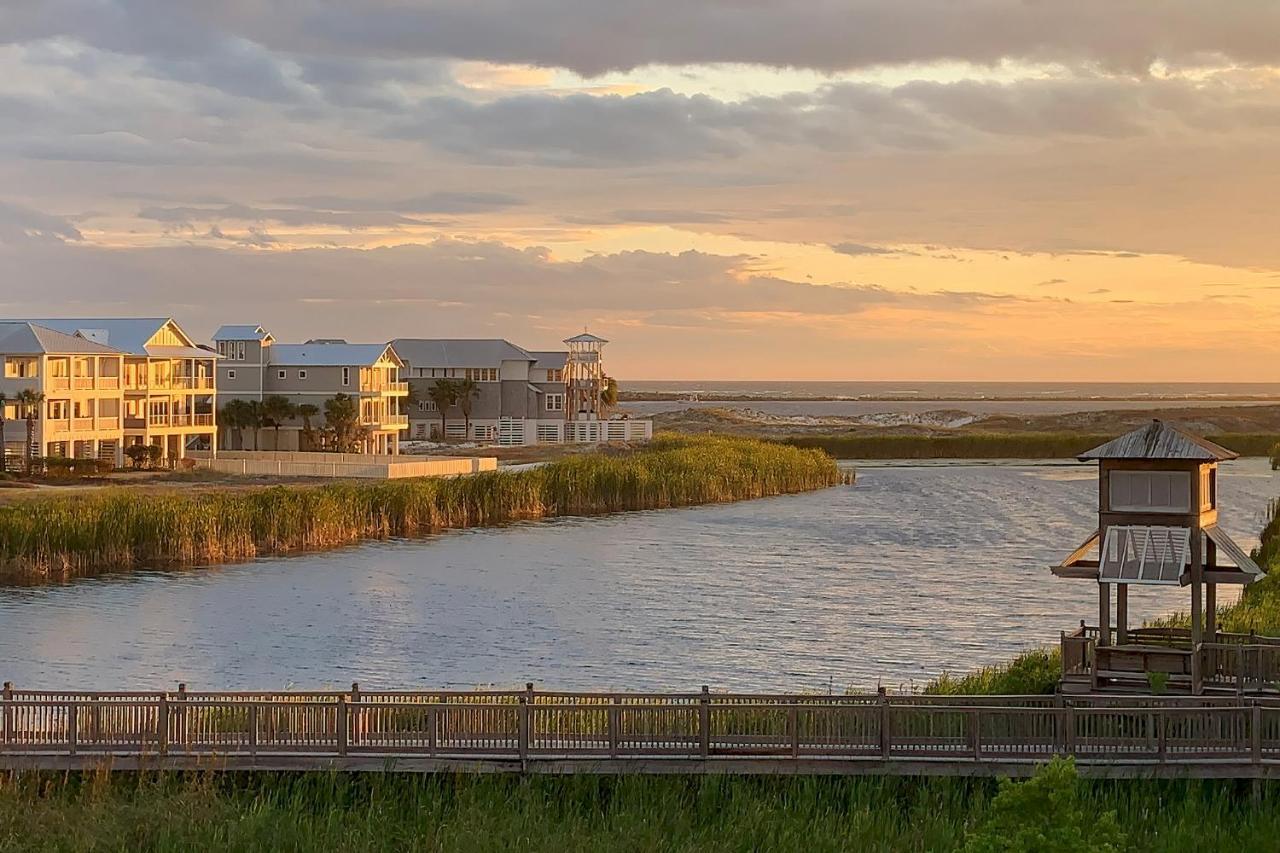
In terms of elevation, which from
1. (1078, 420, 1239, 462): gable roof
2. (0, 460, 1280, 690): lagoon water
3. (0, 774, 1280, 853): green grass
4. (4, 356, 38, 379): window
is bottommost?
(0, 460, 1280, 690): lagoon water

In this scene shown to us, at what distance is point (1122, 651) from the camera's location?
22.7 meters

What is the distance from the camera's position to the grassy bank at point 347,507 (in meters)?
48.8

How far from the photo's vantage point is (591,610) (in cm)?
4222

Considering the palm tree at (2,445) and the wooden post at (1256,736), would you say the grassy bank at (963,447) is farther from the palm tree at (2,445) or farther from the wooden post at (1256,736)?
the wooden post at (1256,736)

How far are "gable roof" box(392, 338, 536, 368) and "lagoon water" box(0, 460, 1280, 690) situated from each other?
43.3m

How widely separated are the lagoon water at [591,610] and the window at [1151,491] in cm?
918

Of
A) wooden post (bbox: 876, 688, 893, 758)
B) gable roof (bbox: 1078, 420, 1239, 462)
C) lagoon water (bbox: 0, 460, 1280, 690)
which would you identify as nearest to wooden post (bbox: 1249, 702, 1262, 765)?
gable roof (bbox: 1078, 420, 1239, 462)

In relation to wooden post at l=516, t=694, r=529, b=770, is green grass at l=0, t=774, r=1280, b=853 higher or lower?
lower

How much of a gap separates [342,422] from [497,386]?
23319 millimetres

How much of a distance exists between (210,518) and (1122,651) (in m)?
36.7

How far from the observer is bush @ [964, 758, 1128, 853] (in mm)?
13250

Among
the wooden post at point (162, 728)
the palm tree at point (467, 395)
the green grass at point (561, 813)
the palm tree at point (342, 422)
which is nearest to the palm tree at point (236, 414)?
the palm tree at point (342, 422)

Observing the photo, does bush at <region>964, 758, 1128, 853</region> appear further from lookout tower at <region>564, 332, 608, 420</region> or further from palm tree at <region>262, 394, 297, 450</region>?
lookout tower at <region>564, 332, 608, 420</region>

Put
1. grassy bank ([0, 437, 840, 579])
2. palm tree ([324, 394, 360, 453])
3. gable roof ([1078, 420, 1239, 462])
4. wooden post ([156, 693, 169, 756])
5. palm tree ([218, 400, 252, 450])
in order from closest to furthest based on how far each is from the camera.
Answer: wooden post ([156, 693, 169, 756]) < gable roof ([1078, 420, 1239, 462]) < grassy bank ([0, 437, 840, 579]) < palm tree ([324, 394, 360, 453]) < palm tree ([218, 400, 252, 450])
